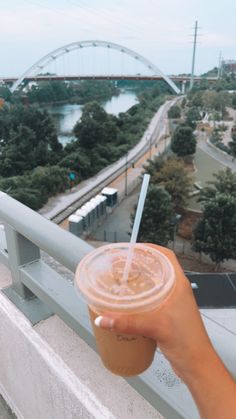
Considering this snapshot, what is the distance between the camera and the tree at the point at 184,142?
20594mm

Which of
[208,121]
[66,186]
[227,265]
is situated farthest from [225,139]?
[227,265]

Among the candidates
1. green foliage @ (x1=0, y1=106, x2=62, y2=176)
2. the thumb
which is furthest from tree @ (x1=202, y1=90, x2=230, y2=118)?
the thumb

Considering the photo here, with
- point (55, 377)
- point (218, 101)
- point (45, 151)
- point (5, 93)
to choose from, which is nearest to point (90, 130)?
point (45, 151)

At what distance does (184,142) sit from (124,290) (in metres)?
20.9

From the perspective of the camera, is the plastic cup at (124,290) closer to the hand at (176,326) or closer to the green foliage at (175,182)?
the hand at (176,326)

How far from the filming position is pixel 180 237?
13.1m

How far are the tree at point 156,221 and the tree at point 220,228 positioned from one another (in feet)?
3.42

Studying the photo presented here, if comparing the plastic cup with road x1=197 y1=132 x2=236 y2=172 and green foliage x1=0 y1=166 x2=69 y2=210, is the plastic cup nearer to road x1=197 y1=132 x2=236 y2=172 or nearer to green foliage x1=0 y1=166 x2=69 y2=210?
green foliage x1=0 y1=166 x2=69 y2=210

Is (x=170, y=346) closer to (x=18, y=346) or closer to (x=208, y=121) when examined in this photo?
(x=18, y=346)

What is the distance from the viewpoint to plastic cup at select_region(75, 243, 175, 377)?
539 mm

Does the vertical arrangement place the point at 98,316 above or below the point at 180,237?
above

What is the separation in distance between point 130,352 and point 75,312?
0.54 metres

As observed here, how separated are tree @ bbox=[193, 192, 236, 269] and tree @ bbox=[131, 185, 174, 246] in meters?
1.04

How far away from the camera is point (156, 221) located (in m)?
10.8
